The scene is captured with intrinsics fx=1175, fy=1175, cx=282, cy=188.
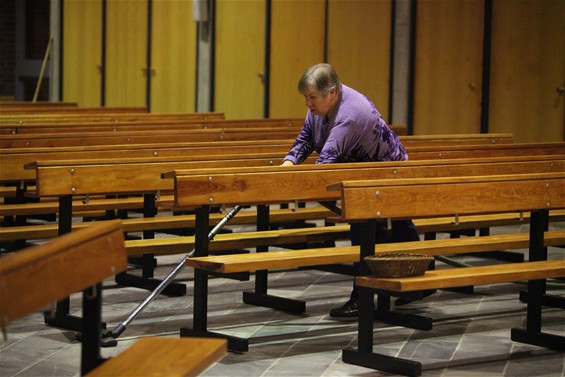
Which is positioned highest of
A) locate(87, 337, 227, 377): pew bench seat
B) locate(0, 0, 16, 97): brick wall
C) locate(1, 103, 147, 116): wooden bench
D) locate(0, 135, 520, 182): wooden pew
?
locate(0, 0, 16, 97): brick wall

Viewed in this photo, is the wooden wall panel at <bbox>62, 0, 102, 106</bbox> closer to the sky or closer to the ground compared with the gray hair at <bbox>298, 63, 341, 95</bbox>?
closer to the sky

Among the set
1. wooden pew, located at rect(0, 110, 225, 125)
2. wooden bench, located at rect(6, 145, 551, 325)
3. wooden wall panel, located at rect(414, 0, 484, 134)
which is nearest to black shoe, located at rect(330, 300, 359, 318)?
wooden bench, located at rect(6, 145, 551, 325)

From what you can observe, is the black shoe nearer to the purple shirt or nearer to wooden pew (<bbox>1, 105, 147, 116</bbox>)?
the purple shirt

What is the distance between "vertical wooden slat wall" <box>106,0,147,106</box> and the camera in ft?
53.1

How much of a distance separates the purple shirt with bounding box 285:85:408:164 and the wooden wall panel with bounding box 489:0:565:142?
4.70 metres

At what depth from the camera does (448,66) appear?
39.1 feet

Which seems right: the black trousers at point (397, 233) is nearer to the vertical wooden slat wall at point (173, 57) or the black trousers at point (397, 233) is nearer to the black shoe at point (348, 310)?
the black shoe at point (348, 310)

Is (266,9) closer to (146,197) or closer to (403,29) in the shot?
(403,29)

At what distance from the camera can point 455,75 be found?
11867 mm

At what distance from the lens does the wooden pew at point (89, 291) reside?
3.12 metres

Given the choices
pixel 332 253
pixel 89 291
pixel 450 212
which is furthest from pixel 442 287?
pixel 89 291

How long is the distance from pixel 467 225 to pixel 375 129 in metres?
1.17

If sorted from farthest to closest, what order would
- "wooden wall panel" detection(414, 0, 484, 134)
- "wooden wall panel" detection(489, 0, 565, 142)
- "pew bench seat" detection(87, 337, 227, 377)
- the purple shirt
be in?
"wooden wall panel" detection(414, 0, 484, 134) → "wooden wall panel" detection(489, 0, 565, 142) → the purple shirt → "pew bench seat" detection(87, 337, 227, 377)

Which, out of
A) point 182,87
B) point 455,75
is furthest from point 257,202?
point 182,87
